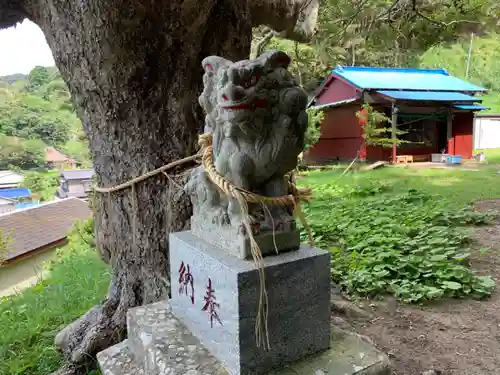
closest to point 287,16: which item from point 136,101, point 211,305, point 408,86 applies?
point 136,101

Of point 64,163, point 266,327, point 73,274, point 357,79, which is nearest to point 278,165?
point 266,327

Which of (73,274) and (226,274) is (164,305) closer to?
(226,274)

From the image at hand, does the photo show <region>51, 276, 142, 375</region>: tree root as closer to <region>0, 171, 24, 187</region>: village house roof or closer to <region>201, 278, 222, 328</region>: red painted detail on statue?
<region>201, 278, 222, 328</region>: red painted detail on statue

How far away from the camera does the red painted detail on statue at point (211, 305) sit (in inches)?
69.1

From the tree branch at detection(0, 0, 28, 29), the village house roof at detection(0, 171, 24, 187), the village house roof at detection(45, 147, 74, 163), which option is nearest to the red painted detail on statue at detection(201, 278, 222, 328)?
the tree branch at detection(0, 0, 28, 29)

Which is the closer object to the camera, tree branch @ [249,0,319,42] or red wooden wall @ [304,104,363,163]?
tree branch @ [249,0,319,42]

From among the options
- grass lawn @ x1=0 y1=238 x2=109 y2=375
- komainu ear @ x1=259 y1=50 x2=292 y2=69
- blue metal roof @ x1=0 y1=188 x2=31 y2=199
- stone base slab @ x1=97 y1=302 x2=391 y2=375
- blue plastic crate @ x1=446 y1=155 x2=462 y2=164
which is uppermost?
komainu ear @ x1=259 y1=50 x2=292 y2=69

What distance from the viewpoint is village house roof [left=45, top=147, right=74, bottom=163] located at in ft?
122

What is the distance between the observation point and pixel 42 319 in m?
3.88

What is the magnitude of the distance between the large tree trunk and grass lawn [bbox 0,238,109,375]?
33 centimetres

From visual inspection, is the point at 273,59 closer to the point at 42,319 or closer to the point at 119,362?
the point at 119,362

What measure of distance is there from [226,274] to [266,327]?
0.95 feet

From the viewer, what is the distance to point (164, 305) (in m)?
2.38

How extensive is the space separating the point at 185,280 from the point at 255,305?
0.58 m
